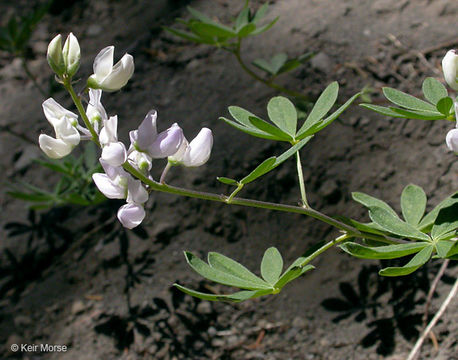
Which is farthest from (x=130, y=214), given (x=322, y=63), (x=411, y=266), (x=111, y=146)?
(x=322, y=63)

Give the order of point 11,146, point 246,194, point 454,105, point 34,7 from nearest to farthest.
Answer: point 454,105 < point 246,194 < point 11,146 < point 34,7

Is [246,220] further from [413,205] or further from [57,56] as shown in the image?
[57,56]

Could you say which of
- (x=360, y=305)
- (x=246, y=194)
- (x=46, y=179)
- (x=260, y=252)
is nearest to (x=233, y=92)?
(x=246, y=194)

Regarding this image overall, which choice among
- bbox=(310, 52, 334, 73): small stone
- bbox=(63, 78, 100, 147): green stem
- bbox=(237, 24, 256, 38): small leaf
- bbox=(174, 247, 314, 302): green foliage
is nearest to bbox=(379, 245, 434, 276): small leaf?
bbox=(174, 247, 314, 302): green foliage

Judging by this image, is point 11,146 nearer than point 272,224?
No

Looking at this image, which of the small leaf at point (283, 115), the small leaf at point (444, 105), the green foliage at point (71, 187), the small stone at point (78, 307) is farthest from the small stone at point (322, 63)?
the small stone at point (78, 307)

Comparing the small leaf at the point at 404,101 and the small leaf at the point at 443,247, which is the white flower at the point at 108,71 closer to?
the small leaf at the point at 404,101

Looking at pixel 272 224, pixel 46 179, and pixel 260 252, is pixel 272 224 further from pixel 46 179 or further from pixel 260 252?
pixel 46 179
